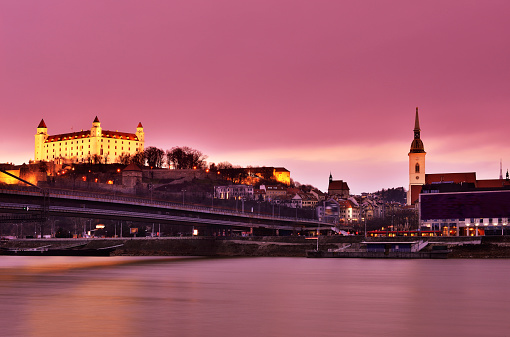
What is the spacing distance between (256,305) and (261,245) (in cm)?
7546

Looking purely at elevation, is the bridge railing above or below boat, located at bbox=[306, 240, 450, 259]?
above

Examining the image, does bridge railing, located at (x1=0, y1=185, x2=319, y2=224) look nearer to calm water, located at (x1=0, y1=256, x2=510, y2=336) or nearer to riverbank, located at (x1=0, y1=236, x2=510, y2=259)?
riverbank, located at (x1=0, y1=236, x2=510, y2=259)

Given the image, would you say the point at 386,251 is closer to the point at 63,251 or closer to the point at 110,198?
the point at 110,198

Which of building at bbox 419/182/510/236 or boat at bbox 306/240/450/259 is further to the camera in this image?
building at bbox 419/182/510/236

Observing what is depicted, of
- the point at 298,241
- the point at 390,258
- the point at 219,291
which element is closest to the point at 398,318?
the point at 219,291

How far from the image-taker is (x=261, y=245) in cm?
11181

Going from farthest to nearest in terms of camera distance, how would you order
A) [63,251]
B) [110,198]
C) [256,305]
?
[63,251]
[110,198]
[256,305]

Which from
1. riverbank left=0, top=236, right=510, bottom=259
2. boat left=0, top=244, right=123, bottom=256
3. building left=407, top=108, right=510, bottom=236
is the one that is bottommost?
boat left=0, top=244, right=123, bottom=256

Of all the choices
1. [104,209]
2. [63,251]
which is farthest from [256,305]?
[63,251]

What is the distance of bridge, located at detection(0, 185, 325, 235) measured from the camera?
82000 mm

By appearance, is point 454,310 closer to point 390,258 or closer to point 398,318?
point 398,318

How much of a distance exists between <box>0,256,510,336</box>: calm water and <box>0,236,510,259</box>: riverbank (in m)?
36.1

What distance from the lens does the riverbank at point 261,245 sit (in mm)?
93938

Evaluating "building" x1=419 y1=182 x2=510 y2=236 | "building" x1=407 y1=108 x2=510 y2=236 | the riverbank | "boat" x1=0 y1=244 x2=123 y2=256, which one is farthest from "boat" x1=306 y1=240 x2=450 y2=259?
"boat" x1=0 y1=244 x2=123 y2=256
